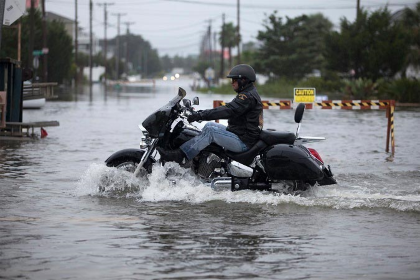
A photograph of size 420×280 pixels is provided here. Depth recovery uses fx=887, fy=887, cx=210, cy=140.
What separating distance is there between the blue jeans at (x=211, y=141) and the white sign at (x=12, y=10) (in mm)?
13286

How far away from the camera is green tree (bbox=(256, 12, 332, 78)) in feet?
290

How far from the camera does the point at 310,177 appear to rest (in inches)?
434

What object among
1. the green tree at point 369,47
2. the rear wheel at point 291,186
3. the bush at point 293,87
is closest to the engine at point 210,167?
the rear wheel at point 291,186

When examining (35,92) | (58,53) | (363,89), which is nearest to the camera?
(35,92)

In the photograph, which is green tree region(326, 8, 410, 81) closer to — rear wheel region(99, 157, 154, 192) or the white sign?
the white sign

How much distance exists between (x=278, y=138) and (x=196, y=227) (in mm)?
2280

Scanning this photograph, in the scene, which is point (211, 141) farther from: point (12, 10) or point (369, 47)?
point (369, 47)

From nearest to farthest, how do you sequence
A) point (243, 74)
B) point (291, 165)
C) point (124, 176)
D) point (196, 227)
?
1. point (196, 227)
2. point (291, 165)
3. point (243, 74)
4. point (124, 176)

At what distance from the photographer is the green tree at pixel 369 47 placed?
57031 millimetres

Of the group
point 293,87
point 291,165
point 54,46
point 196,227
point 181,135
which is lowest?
point 196,227

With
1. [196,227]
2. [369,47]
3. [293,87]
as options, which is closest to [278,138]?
[196,227]

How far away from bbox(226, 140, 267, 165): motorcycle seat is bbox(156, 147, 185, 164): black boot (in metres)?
0.60

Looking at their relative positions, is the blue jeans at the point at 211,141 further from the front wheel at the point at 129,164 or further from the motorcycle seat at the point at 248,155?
the front wheel at the point at 129,164

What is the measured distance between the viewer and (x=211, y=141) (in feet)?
36.9
